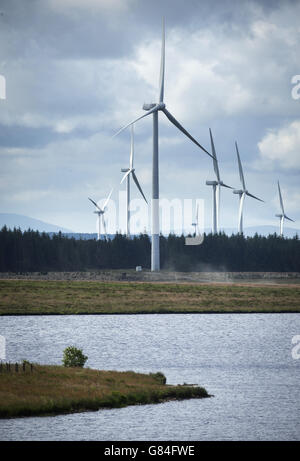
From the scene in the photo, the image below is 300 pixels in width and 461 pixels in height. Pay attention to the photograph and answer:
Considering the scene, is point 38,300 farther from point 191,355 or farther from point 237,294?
point 191,355

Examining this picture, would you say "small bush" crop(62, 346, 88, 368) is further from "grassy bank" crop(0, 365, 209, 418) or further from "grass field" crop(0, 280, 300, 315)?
"grass field" crop(0, 280, 300, 315)

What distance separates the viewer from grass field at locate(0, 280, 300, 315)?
11694 centimetres

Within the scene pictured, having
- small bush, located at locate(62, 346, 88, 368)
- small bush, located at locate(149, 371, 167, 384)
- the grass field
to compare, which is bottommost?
small bush, located at locate(149, 371, 167, 384)

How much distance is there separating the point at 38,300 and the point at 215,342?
51.4 m

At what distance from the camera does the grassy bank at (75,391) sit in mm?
38469

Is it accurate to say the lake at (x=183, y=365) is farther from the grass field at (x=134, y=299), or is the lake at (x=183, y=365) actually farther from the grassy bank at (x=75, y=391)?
the grass field at (x=134, y=299)

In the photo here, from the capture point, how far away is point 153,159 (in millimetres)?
155500

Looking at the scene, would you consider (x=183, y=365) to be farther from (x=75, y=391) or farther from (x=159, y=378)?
(x=75, y=391)

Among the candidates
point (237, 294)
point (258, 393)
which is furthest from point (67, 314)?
point (258, 393)

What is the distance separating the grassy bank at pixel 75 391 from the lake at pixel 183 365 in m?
0.89

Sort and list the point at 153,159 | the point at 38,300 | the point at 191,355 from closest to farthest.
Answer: the point at 191,355 → the point at 38,300 → the point at 153,159

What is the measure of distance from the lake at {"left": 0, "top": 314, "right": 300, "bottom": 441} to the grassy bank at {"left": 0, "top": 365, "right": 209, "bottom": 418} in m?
0.89

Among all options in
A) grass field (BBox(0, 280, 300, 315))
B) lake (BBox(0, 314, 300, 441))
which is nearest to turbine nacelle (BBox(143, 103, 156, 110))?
grass field (BBox(0, 280, 300, 315))
